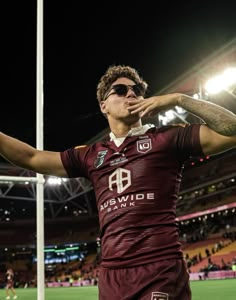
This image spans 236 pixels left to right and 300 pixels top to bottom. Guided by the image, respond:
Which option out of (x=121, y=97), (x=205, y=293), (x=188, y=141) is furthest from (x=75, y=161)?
(x=205, y=293)

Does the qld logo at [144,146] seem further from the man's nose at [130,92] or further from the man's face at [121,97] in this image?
the man's nose at [130,92]

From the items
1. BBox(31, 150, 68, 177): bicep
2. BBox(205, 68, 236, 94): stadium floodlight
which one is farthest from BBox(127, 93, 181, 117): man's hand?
BBox(205, 68, 236, 94): stadium floodlight

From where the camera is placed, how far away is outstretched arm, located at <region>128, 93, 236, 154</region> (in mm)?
2128

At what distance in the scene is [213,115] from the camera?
2.17 metres

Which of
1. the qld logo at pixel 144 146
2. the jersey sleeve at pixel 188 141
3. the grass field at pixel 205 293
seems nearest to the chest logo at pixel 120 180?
the qld logo at pixel 144 146

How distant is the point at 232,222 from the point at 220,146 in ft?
113

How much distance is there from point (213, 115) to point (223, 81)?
13.7 meters

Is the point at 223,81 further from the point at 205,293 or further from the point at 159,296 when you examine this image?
the point at 159,296

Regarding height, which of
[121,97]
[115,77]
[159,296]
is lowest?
[159,296]

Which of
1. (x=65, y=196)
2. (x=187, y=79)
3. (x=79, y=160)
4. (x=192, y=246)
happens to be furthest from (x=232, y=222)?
(x=79, y=160)

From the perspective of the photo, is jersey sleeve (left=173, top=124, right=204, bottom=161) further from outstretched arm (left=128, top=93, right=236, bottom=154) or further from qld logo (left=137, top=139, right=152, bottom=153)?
qld logo (left=137, top=139, right=152, bottom=153)

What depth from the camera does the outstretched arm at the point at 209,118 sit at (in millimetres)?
2128

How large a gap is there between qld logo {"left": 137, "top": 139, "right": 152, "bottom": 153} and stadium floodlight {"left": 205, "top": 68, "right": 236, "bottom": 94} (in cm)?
1344

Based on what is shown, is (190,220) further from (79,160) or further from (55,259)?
(79,160)
